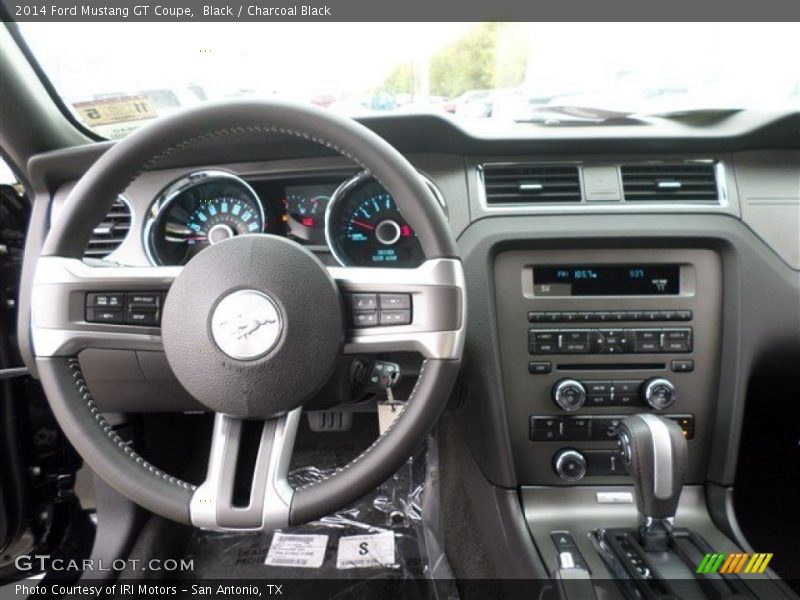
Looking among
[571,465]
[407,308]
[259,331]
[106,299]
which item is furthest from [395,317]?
[571,465]

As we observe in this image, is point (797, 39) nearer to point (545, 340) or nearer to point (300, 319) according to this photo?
point (545, 340)

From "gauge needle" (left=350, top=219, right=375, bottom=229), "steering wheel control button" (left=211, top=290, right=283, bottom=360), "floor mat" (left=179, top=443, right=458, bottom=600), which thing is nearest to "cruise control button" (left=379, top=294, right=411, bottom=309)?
"steering wheel control button" (left=211, top=290, right=283, bottom=360)

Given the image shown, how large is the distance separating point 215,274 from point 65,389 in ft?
0.97

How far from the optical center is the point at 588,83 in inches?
58.4

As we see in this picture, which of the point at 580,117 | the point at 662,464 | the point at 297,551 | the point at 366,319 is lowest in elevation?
the point at 297,551

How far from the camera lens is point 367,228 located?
4.36 feet

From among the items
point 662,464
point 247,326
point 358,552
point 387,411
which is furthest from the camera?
point 358,552

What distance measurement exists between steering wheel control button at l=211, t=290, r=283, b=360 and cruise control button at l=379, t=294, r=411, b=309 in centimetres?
16

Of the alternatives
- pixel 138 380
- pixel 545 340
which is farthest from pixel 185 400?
pixel 545 340

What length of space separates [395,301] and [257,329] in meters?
0.21

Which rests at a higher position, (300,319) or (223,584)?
(300,319)

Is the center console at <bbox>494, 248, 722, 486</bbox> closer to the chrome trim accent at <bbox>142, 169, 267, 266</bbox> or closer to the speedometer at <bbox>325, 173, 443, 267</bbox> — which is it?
the speedometer at <bbox>325, 173, 443, 267</bbox>

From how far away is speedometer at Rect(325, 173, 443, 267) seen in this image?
1.29 meters

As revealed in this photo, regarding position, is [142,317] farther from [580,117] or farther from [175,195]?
[580,117]
